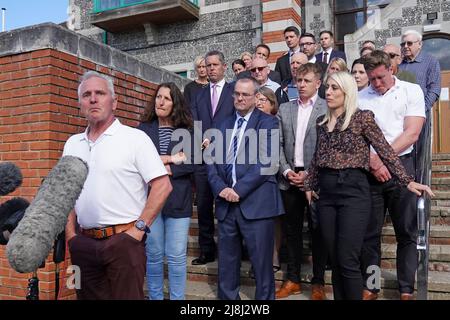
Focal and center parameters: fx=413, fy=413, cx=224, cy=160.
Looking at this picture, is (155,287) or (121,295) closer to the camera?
(121,295)

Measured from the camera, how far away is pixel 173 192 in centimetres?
369

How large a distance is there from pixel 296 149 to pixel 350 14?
7.71 m

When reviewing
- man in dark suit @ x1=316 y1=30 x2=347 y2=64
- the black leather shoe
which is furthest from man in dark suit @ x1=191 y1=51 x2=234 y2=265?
man in dark suit @ x1=316 y1=30 x2=347 y2=64

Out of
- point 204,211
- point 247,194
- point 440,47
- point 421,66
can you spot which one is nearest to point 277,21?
point 440,47

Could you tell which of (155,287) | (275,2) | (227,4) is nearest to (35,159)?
(155,287)

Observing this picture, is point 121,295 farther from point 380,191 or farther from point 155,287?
point 380,191

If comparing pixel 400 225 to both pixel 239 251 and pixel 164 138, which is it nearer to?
pixel 239 251

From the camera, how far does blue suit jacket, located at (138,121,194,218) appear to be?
3.63 metres

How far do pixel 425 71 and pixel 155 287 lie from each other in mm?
3793

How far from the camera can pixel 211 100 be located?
4.74m

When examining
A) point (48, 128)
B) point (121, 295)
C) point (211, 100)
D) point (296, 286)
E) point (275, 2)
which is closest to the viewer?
point (121, 295)

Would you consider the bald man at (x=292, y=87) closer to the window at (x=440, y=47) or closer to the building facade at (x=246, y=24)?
the building facade at (x=246, y=24)

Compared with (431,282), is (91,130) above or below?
above

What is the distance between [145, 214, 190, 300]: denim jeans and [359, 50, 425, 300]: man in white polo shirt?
1.59 meters
